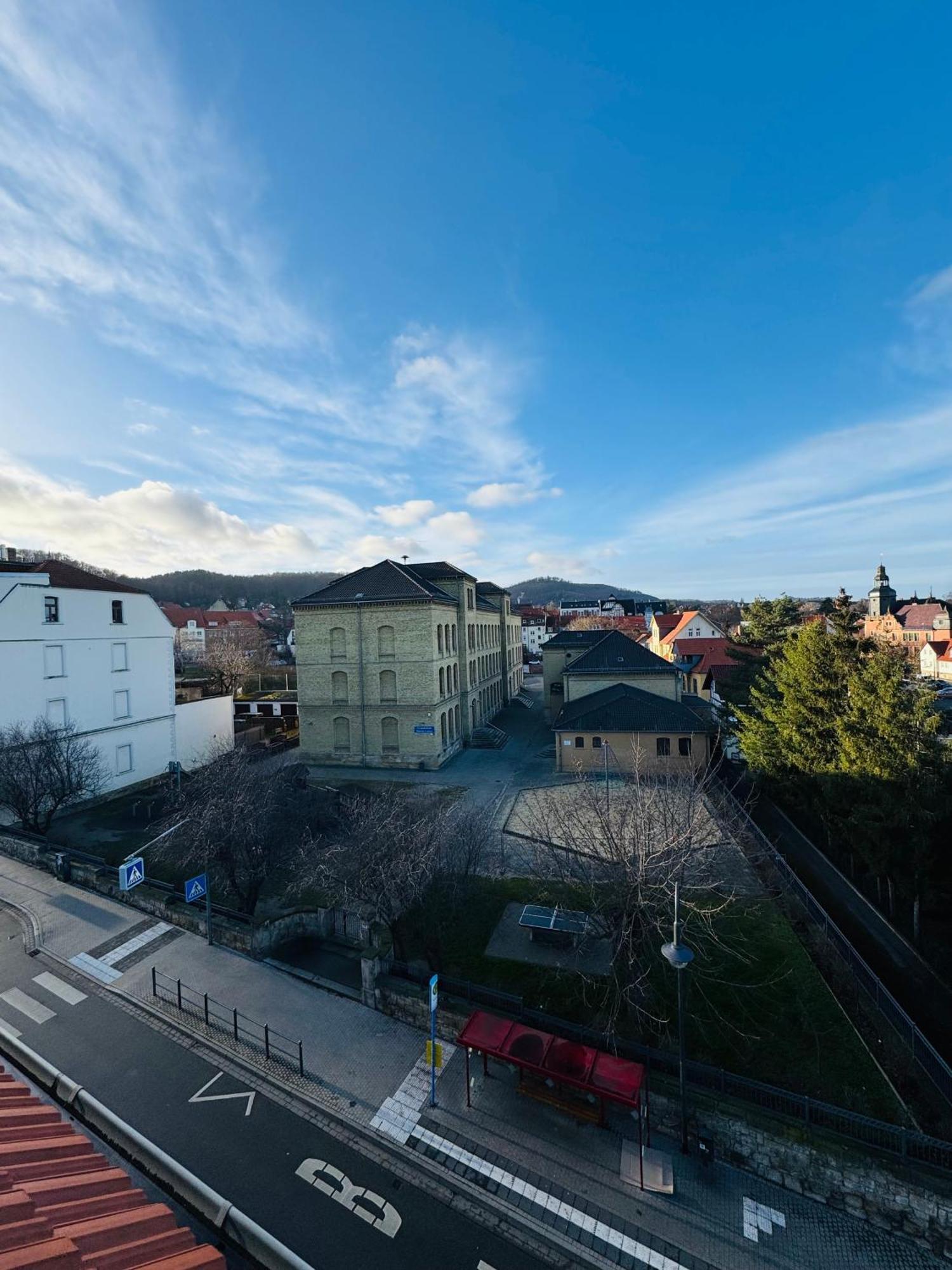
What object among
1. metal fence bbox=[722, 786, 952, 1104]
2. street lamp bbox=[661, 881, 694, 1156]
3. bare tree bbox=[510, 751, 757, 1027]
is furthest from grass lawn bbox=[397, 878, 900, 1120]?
street lamp bbox=[661, 881, 694, 1156]

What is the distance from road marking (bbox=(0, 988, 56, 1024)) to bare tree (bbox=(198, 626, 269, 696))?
2653 centimetres

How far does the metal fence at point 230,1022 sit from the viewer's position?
11.9 meters

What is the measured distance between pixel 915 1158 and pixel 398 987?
9.74 metres

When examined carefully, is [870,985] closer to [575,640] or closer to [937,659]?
[575,640]

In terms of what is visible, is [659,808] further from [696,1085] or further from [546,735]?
[546,735]

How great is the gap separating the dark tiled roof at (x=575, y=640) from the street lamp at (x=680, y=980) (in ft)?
115

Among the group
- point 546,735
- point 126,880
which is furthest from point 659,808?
point 546,735

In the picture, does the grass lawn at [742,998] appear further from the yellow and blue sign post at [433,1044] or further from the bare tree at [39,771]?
the bare tree at [39,771]

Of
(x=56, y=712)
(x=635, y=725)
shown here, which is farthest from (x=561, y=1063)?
(x=56, y=712)

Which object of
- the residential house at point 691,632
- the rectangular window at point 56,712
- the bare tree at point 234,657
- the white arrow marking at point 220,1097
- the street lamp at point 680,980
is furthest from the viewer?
the residential house at point 691,632

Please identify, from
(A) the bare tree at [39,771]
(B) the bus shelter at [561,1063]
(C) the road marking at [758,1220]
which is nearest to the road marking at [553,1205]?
(B) the bus shelter at [561,1063]

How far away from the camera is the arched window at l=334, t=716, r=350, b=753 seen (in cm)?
3456

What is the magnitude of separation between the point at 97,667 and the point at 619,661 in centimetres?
2983

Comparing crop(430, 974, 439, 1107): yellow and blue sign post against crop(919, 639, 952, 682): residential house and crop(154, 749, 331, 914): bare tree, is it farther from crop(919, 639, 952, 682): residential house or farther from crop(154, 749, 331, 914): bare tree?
crop(919, 639, 952, 682): residential house
